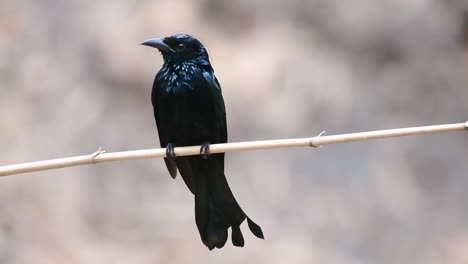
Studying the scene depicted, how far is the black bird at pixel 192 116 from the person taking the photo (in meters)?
2.26

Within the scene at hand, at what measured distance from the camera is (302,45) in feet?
11.1

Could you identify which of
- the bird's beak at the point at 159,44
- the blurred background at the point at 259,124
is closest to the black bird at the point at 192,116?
the bird's beak at the point at 159,44

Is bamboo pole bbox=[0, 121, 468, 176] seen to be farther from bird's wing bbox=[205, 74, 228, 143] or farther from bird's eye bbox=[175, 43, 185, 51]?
bird's eye bbox=[175, 43, 185, 51]

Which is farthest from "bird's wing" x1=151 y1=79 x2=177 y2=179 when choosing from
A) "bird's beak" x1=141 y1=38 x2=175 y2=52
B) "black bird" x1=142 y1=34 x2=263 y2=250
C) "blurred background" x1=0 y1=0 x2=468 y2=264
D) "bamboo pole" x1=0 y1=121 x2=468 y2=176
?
"blurred background" x1=0 y1=0 x2=468 y2=264

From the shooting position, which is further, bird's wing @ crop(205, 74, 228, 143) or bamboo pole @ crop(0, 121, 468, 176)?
bird's wing @ crop(205, 74, 228, 143)

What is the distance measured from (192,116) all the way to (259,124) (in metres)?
1.05

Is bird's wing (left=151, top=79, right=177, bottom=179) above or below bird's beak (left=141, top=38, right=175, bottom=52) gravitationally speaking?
below

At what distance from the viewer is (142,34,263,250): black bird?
2.26m

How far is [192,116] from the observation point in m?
2.27

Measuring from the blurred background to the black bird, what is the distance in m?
0.93

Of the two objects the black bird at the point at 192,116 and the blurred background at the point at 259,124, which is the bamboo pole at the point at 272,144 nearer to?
the black bird at the point at 192,116

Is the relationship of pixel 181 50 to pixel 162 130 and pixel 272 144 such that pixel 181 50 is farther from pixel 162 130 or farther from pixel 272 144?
pixel 272 144

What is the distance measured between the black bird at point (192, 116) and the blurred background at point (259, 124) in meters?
0.93

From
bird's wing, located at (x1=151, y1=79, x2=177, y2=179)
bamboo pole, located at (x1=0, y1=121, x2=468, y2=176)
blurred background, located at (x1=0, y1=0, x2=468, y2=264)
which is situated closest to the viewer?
bamboo pole, located at (x1=0, y1=121, x2=468, y2=176)
